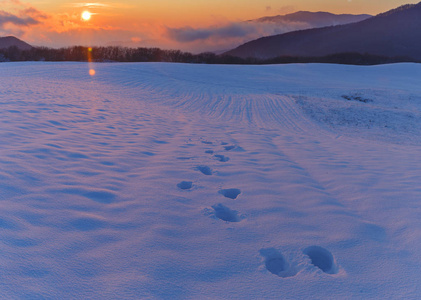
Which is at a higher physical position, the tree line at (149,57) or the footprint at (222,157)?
the tree line at (149,57)

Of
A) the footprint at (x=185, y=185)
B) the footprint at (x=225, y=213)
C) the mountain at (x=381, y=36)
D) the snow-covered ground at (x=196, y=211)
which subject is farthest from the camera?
the mountain at (x=381, y=36)

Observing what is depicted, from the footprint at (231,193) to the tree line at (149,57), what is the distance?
146 feet

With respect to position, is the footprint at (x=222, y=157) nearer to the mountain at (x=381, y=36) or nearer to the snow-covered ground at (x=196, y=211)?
the snow-covered ground at (x=196, y=211)

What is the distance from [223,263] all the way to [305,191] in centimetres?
218

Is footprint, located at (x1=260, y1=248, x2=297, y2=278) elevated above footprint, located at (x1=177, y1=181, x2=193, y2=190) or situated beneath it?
situated beneath

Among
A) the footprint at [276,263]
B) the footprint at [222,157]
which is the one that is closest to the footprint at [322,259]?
the footprint at [276,263]

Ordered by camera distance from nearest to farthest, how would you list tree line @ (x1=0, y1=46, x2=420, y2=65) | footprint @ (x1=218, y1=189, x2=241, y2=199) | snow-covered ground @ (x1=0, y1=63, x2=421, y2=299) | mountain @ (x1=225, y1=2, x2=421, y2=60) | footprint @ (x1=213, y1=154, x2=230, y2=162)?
snow-covered ground @ (x1=0, y1=63, x2=421, y2=299), footprint @ (x1=218, y1=189, x2=241, y2=199), footprint @ (x1=213, y1=154, x2=230, y2=162), tree line @ (x1=0, y1=46, x2=420, y2=65), mountain @ (x1=225, y1=2, x2=421, y2=60)

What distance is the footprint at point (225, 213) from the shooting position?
3.26 metres

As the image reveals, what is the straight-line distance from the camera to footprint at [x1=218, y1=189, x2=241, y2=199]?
3883mm

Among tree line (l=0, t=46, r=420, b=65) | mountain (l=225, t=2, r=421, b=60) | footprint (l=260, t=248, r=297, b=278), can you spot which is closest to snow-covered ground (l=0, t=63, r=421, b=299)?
footprint (l=260, t=248, r=297, b=278)

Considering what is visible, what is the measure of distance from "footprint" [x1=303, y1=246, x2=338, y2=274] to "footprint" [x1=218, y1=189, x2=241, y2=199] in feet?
4.37

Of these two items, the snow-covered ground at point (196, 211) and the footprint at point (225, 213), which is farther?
the footprint at point (225, 213)

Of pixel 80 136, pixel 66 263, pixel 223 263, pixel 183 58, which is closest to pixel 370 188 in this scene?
pixel 223 263

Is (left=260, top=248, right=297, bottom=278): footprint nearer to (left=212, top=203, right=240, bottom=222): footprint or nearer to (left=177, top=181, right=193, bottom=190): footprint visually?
(left=212, top=203, right=240, bottom=222): footprint
